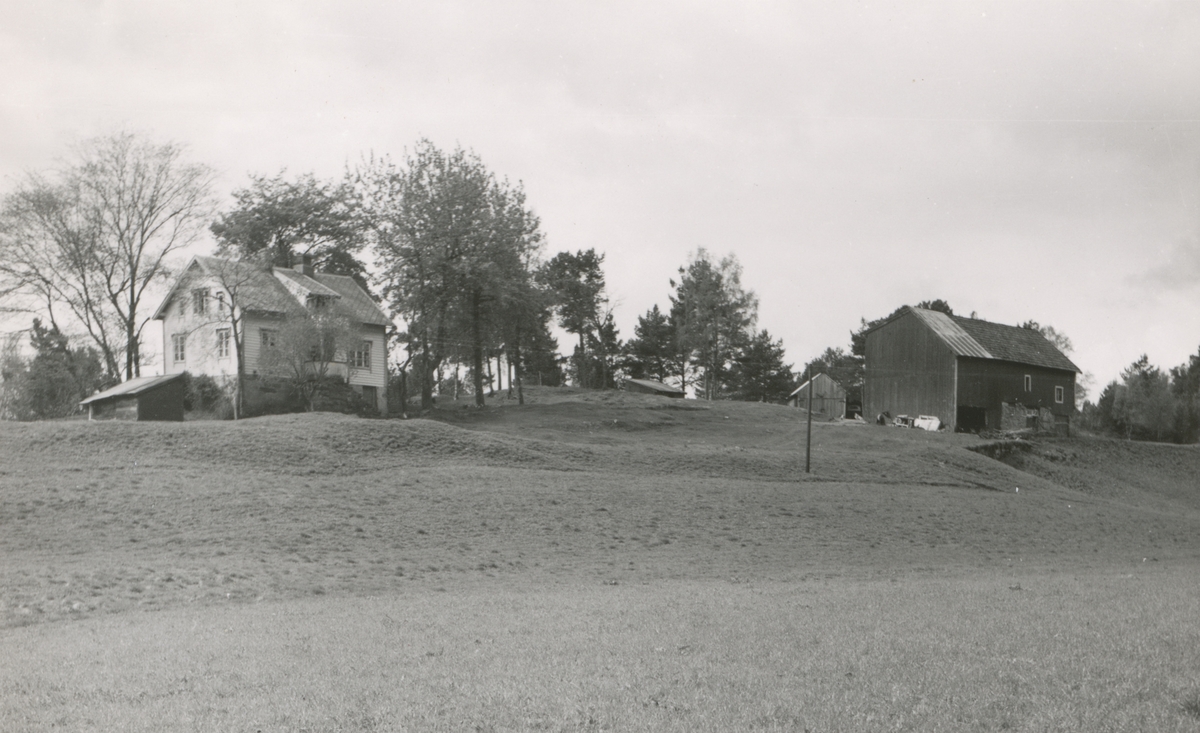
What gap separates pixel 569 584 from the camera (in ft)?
71.2

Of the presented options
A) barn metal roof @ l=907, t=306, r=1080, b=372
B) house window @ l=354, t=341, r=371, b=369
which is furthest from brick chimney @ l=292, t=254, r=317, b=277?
barn metal roof @ l=907, t=306, r=1080, b=372

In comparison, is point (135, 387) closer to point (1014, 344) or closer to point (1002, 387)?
point (1002, 387)

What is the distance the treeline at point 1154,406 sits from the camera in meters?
81.3

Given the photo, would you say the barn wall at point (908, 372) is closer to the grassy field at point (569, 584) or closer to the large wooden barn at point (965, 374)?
the large wooden barn at point (965, 374)

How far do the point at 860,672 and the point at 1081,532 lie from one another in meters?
31.3

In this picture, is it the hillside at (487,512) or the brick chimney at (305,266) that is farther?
the brick chimney at (305,266)

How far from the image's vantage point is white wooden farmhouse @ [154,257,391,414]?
5428cm

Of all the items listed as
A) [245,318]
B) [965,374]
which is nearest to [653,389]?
[965,374]

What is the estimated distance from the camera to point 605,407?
215ft

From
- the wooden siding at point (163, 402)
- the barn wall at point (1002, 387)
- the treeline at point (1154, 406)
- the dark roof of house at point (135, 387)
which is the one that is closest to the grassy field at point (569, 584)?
the wooden siding at point (163, 402)

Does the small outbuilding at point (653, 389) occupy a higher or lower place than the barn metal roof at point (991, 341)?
lower

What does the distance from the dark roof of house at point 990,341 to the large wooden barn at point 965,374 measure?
7cm

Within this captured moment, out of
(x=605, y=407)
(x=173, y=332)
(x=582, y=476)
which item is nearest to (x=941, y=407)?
(x=605, y=407)

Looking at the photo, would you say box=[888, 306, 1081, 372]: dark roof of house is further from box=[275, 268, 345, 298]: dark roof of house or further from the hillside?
box=[275, 268, 345, 298]: dark roof of house
